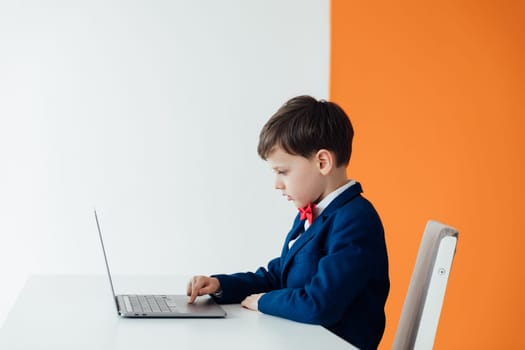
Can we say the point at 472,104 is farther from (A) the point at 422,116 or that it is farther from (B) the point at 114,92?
(B) the point at 114,92

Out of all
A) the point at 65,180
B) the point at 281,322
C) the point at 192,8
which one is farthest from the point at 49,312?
the point at 192,8

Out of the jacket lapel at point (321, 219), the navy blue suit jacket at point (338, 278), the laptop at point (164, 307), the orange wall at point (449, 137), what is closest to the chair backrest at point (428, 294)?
the navy blue suit jacket at point (338, 278)

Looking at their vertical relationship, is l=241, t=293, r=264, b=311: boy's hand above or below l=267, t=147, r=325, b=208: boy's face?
below

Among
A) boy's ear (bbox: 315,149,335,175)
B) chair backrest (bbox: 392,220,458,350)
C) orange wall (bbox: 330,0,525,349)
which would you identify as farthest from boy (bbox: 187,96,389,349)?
orange wall (bbox: 330,0,525,349)

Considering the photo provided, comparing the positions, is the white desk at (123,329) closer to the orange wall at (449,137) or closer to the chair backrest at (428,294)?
the chair backrest at (428,294)

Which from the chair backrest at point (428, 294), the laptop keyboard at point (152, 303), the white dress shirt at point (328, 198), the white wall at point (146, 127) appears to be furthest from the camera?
the white wall at point (146, 127)

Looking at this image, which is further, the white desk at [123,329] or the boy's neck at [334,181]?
the boy's neck at [334,181]

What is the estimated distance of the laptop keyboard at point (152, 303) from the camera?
155cm

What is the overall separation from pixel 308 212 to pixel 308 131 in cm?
18

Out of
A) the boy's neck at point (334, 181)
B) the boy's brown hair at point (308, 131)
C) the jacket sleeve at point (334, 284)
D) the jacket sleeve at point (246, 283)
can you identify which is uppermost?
the boy's brown hair at point (308, 131)

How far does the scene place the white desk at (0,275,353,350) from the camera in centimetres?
128

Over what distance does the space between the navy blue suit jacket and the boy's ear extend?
0.23ft

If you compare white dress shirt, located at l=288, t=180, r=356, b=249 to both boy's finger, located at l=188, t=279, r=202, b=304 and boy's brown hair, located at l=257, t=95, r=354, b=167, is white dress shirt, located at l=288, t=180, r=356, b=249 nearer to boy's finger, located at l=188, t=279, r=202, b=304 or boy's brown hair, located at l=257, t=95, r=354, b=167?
boy's brown hair, located at l=257, t=95, r=354, b=167

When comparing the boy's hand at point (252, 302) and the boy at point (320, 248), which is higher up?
the boy at point (320, 248)
